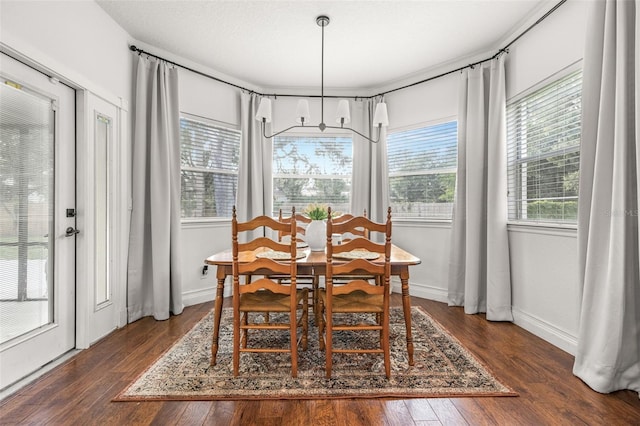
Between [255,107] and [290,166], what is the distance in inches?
34.1

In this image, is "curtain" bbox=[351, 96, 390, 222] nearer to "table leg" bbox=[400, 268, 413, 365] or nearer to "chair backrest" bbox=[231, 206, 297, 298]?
"table leg" bbox=[400, 268, 413, 365]

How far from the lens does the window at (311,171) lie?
443cm

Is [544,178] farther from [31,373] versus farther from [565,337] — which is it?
[31,373]

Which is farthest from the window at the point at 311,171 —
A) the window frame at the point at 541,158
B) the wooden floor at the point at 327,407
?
the wooden floor at the point at 327,407

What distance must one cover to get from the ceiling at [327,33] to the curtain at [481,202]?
40 cm

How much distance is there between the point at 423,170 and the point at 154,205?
120 inches

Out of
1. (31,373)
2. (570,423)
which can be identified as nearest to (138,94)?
(31,373)

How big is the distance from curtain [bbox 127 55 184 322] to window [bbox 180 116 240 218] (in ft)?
1.19

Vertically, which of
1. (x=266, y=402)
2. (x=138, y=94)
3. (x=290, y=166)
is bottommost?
(x=266, y=402)

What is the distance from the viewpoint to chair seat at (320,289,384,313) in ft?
6.77

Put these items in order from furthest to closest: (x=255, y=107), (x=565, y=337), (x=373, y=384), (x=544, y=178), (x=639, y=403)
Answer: (x=255, y=107) → (x=544, y=178) → (x=565, y=337) → (x=373, y=384) → (x=639, y=403)

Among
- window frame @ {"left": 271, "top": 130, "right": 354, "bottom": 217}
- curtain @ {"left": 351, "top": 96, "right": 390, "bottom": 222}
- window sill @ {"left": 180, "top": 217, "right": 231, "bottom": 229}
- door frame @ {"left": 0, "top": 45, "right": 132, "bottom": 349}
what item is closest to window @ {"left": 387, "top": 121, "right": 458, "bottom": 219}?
curtain @ {"left": 351, "top": 96, "right": 390, "bottom": 222}

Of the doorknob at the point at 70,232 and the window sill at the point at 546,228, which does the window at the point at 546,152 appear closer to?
the window sill at the point at 546,228

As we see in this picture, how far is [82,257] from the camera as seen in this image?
253 centimetres
